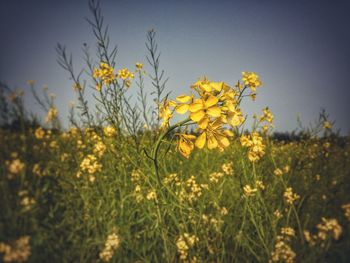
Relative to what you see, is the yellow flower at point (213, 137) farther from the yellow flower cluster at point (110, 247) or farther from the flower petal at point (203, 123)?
the yellow flower cluster at point (110, 247)

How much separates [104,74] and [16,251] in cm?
116

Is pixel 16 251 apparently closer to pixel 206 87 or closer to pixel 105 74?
pixel 206 87

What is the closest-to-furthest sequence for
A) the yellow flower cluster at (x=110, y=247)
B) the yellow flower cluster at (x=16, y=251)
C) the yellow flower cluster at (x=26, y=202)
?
the yellow flower cluster at (x=16, y=251) < the yellow flower cluster at (x=26, y=202) < the yellow flower cluster at (x=110, y=247)

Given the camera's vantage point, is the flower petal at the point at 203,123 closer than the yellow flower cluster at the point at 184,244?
Yes

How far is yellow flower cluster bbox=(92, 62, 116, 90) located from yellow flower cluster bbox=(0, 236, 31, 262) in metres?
1.02

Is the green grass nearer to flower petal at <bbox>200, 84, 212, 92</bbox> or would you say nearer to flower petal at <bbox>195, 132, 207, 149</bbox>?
flower petal at <bbox>195, 132, 207, 149</bbox>

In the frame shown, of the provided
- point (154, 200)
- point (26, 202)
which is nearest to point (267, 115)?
point (154, 200)

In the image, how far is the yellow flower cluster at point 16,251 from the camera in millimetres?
882

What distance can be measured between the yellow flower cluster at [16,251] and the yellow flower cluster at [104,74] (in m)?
1.02

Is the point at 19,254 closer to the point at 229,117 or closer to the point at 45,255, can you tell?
the point at 45,255

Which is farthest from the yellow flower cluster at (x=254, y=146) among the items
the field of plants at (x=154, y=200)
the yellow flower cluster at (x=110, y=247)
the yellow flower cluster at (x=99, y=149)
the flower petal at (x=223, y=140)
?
the yellow flower cluster at (x=99, y=149)

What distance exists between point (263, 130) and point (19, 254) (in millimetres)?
1917

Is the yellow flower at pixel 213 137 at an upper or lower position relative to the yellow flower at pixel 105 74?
lower

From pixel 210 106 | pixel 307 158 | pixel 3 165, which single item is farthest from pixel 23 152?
pixel 307 158
